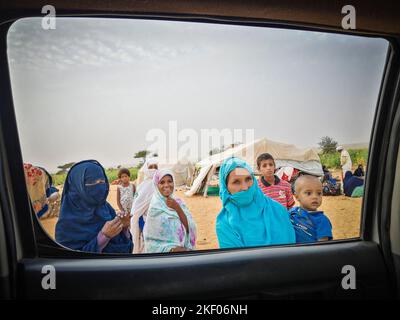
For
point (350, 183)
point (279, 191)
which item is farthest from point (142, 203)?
point (350, 183)

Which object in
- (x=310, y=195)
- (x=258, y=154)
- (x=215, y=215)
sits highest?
(x=258, y=154)

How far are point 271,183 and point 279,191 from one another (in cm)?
7

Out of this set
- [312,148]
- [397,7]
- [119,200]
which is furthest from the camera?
[312,148]

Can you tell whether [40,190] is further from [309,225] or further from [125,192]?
[309,225]

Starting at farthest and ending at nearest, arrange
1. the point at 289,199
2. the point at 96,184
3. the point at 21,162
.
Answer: the point at 289,199, the point at 96,184, the point at 21,162

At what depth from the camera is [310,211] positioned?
2201 millimetres

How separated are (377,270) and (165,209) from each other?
1197 millimetres

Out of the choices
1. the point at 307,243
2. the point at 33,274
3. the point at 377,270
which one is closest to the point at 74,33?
the point at 33,274

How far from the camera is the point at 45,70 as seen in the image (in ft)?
6.23

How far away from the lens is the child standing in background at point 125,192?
78.7 inches

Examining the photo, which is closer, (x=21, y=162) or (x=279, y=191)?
(x=21, y=162)

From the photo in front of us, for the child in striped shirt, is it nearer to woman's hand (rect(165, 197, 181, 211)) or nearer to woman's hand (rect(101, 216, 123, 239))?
woman's hand (rect(165, 197, 181, 211))

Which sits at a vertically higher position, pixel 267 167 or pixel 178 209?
pixel 267 167

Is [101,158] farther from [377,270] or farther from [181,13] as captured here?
[377,270]
